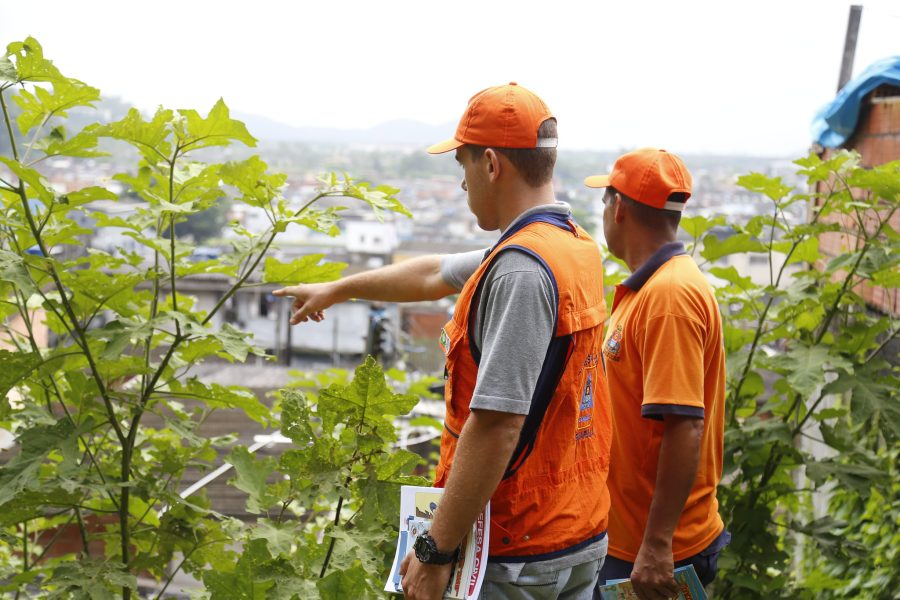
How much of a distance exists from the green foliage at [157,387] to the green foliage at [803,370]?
1.34 meters

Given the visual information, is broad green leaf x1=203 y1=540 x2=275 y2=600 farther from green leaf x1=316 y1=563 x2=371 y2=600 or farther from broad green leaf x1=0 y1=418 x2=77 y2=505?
broad green leaf x1=0 y1=418 x2=77 y2=505

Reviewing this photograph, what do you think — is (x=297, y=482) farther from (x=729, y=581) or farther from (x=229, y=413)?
(x=229, y=413)

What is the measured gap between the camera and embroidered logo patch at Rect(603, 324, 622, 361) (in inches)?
81.6

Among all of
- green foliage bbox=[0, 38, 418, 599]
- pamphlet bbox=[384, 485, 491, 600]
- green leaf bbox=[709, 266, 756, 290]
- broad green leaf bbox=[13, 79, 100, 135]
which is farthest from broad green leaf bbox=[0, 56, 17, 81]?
green leaf bbox=[709, 266, 756, 290]

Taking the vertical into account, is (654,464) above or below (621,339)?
below

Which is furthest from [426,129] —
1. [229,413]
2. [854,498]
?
[854,498]

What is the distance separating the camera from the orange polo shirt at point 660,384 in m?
1.90

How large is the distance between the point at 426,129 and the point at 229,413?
9.95 metres

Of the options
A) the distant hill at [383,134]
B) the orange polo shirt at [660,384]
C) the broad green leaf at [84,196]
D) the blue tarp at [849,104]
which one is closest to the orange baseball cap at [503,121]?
the orange polo shirt at [660,384]

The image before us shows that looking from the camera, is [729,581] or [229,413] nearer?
[729,581]

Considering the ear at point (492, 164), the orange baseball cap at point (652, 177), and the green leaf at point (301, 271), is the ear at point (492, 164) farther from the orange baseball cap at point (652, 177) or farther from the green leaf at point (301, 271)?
the orange baseball cap at point (652, 177)

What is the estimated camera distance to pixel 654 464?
203cm

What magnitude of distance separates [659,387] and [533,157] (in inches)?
24.1

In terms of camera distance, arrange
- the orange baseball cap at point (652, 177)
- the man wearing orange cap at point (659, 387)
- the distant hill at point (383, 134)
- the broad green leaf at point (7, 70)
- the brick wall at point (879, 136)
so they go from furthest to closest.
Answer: the distant hill at point (383, 134) → the brick wall at point (879, 136) → the orange baseball cap at point (652, 177) → the man wearing orange cap at point (659, 387) → the broad green leaf at point (7, 70)
